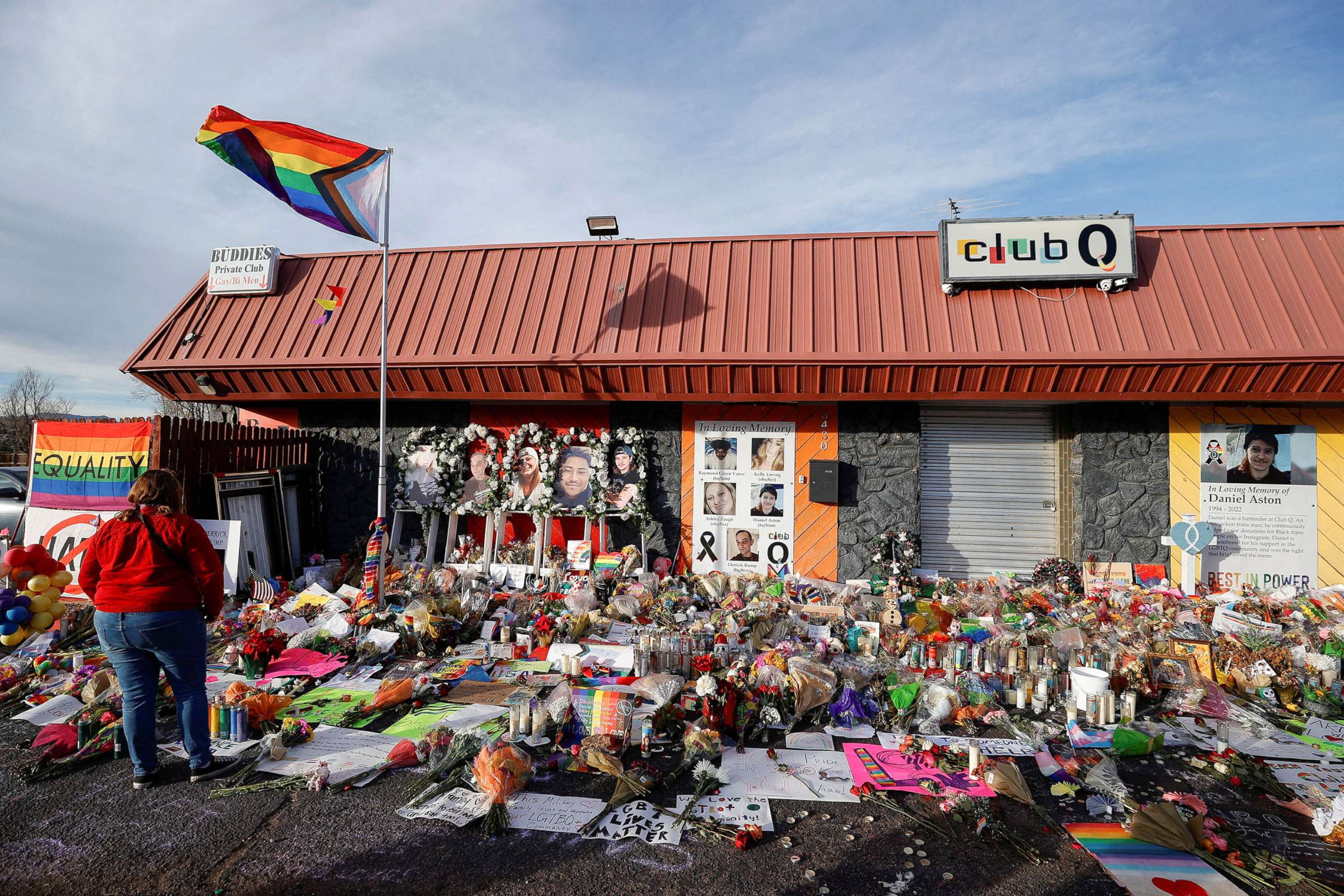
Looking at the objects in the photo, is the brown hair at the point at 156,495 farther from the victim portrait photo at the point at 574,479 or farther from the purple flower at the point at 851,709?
the victim portrait photo at the point at 574,479

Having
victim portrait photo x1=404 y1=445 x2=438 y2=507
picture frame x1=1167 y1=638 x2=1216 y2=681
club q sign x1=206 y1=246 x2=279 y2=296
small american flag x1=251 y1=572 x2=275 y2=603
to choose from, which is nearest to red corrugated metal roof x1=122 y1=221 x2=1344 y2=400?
club q sign x1=206 y1=246 x2=279 y2=296

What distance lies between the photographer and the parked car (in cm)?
1085

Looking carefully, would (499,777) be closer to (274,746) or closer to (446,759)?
(446,759)

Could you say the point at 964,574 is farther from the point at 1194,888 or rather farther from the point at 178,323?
the point at 178,323

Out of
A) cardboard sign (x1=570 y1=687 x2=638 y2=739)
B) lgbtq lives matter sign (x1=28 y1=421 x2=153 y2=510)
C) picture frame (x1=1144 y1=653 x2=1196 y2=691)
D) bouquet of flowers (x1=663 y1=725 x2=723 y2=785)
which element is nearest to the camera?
bouquet of flowers (x1=663 y1=725 x2=723 y2=785)

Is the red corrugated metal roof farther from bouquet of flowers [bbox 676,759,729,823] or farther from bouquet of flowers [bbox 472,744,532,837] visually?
bouquet of flowers [bbox 472,744,532,837]

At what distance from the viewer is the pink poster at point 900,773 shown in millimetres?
4285

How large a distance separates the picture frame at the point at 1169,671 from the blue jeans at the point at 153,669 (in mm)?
7705

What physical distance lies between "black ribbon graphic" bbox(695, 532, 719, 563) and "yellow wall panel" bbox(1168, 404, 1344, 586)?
6.48m

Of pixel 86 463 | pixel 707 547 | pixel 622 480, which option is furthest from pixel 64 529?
pixel 707 547

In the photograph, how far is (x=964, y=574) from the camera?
32.9 ft

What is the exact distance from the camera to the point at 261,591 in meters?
8.68

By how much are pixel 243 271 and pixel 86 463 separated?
3.65 m

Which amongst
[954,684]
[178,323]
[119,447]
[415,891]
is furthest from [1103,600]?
[178,323]
